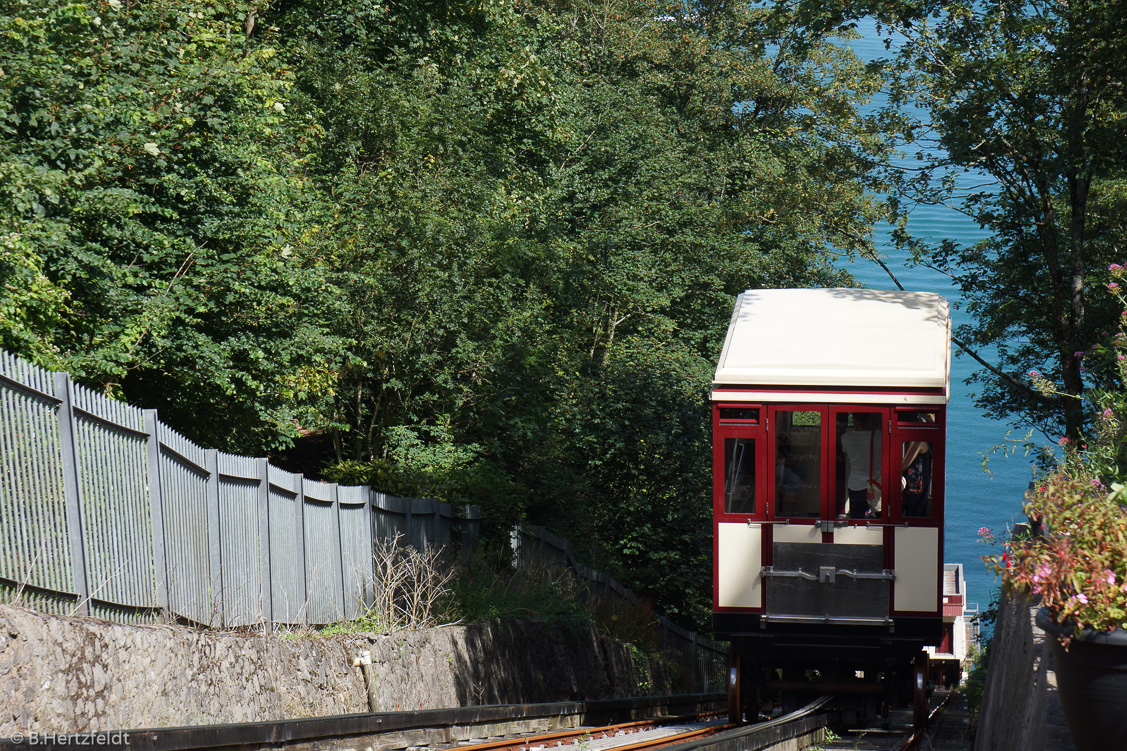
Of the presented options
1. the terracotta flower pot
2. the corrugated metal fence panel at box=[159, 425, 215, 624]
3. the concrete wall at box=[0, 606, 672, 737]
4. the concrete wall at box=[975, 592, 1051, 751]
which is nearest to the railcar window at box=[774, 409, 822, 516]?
the concrete wall at box=[975, 592, 1051, 751]

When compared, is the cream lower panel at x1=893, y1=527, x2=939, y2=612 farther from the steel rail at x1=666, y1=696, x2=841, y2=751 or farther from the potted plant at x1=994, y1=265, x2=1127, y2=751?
the potted plant at x1=994, y1=265, x2=1127, y2=751

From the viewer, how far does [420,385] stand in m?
21.3

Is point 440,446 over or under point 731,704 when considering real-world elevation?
over

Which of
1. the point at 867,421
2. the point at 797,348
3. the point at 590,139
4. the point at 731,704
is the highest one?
the point at 590,139

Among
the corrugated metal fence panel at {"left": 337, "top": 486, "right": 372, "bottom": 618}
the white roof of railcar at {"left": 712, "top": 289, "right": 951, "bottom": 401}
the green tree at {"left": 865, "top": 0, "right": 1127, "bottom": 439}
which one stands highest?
the green tree at {"left": 865, "top": 0, "right": 1127, "bottom": 439}

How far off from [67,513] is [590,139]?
29.2 metres

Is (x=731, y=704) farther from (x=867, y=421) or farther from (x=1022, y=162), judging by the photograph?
(x=1022, y=162)

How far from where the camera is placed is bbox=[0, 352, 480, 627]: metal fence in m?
6.25

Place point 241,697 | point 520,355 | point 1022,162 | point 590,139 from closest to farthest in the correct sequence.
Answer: point 241,697
point 1022,162
point 520,355
point 590,139

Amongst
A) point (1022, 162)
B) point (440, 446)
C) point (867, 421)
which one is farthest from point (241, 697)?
point (1022, 162)

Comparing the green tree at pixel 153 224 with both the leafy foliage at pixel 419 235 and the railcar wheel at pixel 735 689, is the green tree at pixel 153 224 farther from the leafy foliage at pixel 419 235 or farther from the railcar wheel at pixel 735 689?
the railcar wheel at pixel 735 689

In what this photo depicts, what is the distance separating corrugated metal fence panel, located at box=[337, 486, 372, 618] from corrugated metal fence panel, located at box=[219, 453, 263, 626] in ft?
8.23

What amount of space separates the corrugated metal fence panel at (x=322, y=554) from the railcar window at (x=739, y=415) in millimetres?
4698

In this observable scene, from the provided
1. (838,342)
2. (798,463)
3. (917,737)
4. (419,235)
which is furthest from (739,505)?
(419,235)
